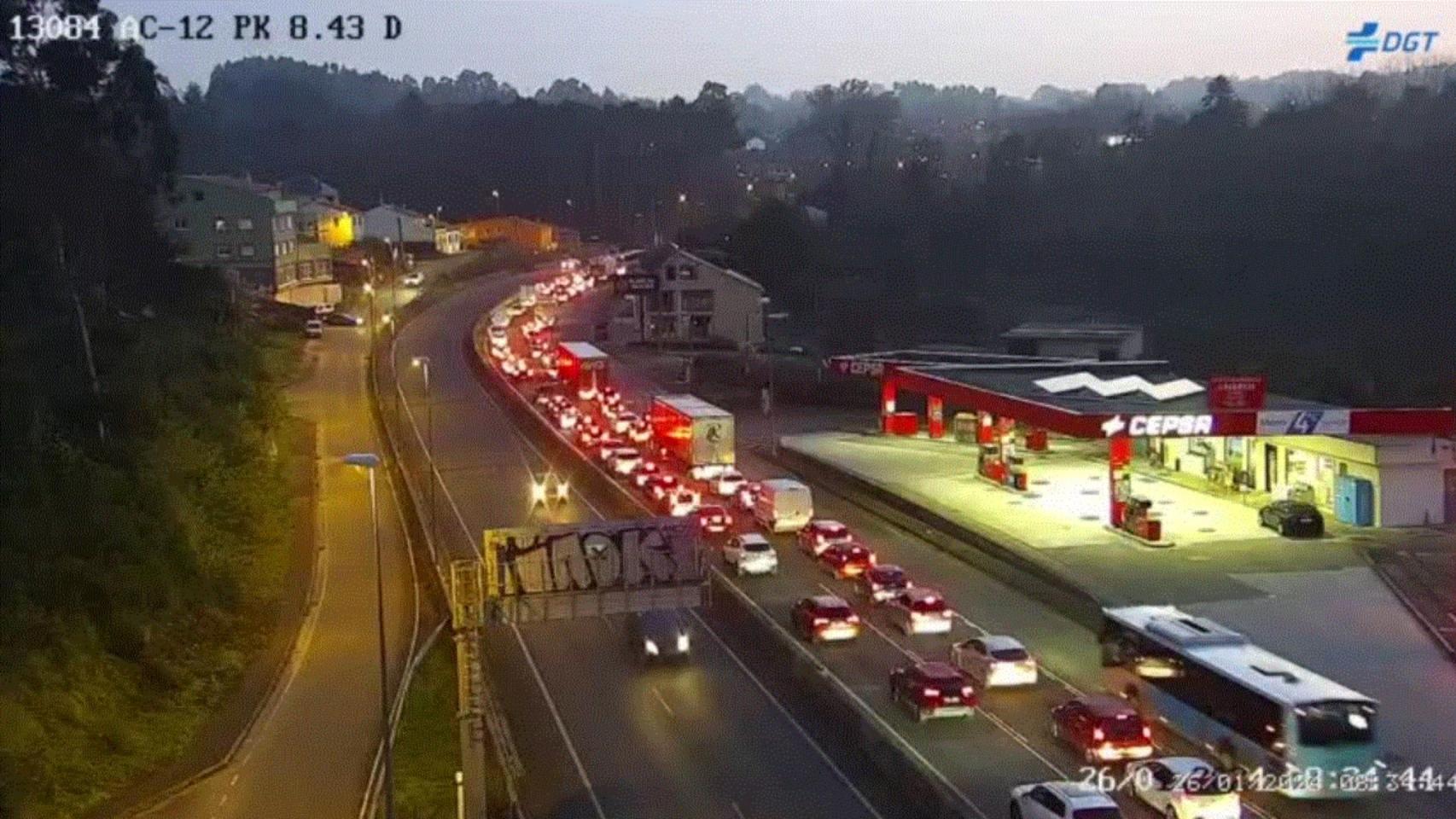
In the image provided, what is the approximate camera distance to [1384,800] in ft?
31.3

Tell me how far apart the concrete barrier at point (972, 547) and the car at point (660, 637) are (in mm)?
A: 3737

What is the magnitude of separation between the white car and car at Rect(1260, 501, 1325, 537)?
8841 millimetres

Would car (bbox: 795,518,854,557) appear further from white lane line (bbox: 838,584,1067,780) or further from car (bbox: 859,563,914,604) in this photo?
white lane line (bbox: 838,584,1067,780)

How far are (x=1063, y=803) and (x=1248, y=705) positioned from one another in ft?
6.68

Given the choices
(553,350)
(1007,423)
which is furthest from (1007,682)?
(553,350)

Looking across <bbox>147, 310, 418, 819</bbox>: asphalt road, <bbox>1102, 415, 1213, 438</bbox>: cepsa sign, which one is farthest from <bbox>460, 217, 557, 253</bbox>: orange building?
<bbox>1102, 415, 1213, 438</bbox>: cepsa sign

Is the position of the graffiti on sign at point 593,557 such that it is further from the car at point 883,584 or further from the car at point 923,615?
the car at point 883,584

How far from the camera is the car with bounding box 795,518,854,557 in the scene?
17438mm

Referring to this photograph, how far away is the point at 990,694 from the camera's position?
1230 centimetres

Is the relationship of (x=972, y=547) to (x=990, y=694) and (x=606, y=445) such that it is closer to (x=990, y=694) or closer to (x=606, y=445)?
(x=990, y=694)

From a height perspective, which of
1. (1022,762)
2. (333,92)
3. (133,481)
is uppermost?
(333,92)

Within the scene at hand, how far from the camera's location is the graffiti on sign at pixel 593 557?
11.2 meters

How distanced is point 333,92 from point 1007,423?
2733 inches

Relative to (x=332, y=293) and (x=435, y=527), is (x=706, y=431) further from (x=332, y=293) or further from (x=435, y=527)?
(x=332, y=293)
